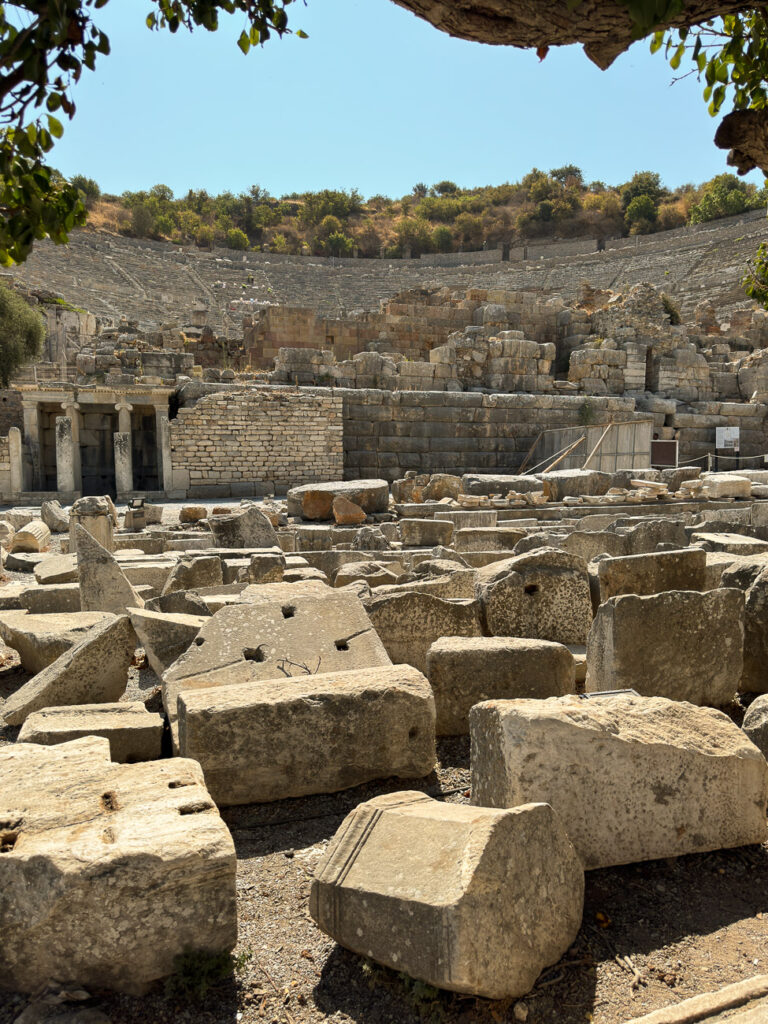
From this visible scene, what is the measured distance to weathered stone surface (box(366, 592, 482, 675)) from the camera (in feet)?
13.8

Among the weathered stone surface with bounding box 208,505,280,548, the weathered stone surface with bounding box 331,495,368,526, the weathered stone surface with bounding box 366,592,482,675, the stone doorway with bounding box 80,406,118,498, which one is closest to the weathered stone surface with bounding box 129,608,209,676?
the weathered stone surface with bounding box 366,592,482,675

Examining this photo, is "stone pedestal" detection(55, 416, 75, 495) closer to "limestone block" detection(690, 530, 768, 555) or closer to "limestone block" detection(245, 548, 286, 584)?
"limestone block" detection(245, 548, 286, 584)

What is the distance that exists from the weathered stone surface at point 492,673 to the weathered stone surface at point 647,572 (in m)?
1.00

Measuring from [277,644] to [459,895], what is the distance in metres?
2.08

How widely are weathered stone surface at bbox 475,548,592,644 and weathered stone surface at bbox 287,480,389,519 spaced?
7.42 meters

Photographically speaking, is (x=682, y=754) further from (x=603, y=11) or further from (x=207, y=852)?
(x=603, y=11)

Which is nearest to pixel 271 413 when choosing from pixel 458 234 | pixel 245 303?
pixel 245 303

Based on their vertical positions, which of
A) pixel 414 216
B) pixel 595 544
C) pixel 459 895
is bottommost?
pixel 459 895

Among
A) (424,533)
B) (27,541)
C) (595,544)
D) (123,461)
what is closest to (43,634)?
(595,544)

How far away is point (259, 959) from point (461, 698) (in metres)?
1.67

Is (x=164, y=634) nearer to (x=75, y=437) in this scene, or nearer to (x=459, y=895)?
(x=459, y=895)

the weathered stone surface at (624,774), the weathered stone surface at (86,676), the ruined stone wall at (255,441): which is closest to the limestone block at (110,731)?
the weathered stone surface at (86,676)

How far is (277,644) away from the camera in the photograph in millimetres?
3750

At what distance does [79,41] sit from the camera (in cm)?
276
